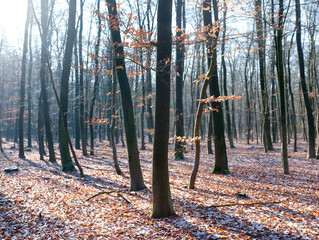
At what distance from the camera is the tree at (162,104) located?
5664 mm

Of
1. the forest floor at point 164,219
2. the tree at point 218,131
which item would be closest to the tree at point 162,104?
the forest floor at point 164,219

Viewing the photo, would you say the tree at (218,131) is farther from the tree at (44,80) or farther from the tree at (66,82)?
the tree at (44,80)

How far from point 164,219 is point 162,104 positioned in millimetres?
2825

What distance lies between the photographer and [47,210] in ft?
22.8

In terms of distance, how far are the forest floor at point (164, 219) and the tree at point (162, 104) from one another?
91 cm

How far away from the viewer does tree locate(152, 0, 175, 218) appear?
5.66 metres

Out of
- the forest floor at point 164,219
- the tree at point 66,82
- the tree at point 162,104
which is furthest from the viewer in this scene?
the tree at point 66,82

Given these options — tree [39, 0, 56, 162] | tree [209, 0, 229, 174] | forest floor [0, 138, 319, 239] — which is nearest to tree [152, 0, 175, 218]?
forest floor [0, 138, 319, 239]

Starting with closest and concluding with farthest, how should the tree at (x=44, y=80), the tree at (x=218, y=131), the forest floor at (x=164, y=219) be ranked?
the forest floor at (x=164, y=219) → the tree at (x=218, y=131) → the tree at (x=44, y=80)

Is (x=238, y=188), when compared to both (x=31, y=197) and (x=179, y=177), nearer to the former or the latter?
(x=179, y=177)

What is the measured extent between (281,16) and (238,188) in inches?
299

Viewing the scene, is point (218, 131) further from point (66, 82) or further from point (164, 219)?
point (66, 82)

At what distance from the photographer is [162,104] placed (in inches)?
223

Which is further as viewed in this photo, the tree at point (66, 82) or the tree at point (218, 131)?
the tree at point (66, 82)
